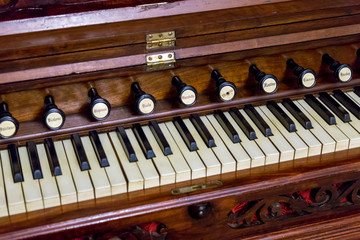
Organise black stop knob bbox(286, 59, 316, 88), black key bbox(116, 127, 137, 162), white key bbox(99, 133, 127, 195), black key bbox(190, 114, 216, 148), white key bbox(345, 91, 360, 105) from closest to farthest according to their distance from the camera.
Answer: white key bbox(99, 133, 127, 195) < black key bbox(116, 127, 137, 162) < black key bbox(190, 114, 216, 148) < black stop knob bbox(286, 59, 316, 88) < white key bbox(345, 91, 360, 105)

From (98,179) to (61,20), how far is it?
66cm

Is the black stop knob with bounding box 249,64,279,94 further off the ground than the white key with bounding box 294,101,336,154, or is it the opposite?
the black stop knob with bounding box 249,64,279,94

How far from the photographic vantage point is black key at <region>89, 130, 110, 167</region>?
232cm

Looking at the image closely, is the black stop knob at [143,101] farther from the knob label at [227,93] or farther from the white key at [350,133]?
the white key at [350,133]

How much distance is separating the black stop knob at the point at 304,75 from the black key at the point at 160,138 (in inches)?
27.6

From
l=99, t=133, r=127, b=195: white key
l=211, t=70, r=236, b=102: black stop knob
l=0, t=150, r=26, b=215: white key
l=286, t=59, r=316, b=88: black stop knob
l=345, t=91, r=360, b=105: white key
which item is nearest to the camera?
l=0, t=150, r=26, b=215: white key

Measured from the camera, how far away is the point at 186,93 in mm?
2510

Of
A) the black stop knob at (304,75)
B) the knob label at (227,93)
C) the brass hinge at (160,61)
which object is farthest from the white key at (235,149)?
the black stop knob at (304,75)

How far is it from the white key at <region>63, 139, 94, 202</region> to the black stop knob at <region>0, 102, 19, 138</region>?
0.23m

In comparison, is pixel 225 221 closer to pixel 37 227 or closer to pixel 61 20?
pixel 37 227

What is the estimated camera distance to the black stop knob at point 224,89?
2.56 metres

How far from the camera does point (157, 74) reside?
2.57 meters

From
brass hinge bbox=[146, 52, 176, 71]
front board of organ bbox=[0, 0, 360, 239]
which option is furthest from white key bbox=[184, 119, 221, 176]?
brass hinge bbox=[146, 52, 176, 71]

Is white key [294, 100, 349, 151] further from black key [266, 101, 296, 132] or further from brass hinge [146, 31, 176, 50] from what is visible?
brass hinge [146, 31, 176, 50]
